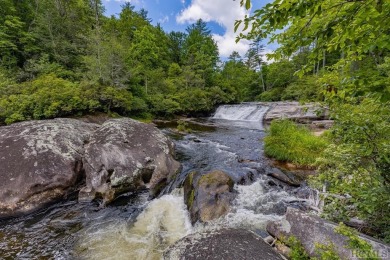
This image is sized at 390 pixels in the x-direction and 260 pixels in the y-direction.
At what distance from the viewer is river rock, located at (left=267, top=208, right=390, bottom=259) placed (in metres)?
2.32

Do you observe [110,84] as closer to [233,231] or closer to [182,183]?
[182,183]

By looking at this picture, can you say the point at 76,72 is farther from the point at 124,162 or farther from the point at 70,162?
the point at 124,162

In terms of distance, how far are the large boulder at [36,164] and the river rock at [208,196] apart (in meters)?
3.32

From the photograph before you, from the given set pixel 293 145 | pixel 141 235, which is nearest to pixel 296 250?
pixel 141 235

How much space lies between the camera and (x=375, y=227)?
273 cm

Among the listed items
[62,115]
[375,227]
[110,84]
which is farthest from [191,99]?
[375,227]

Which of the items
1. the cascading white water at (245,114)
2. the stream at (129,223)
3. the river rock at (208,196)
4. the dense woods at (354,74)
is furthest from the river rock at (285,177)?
the cascading white water at (245,114)

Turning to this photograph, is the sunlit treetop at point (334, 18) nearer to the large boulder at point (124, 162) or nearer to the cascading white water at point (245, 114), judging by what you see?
the large boulder at point (124, 162)

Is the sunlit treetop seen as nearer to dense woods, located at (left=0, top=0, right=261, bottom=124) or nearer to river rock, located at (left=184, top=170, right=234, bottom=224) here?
river rock, located at (left=184, top=170, right=234, bottom=224)

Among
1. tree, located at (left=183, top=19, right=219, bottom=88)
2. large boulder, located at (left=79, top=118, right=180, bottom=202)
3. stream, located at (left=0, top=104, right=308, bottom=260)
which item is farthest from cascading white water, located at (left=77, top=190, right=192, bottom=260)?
tree, located at (left=183, top=19, right=219, bottom=88)

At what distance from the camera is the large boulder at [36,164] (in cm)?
473

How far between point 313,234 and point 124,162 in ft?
15.4

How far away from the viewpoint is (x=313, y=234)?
2.68m

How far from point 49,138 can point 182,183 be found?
4102 millimetres
